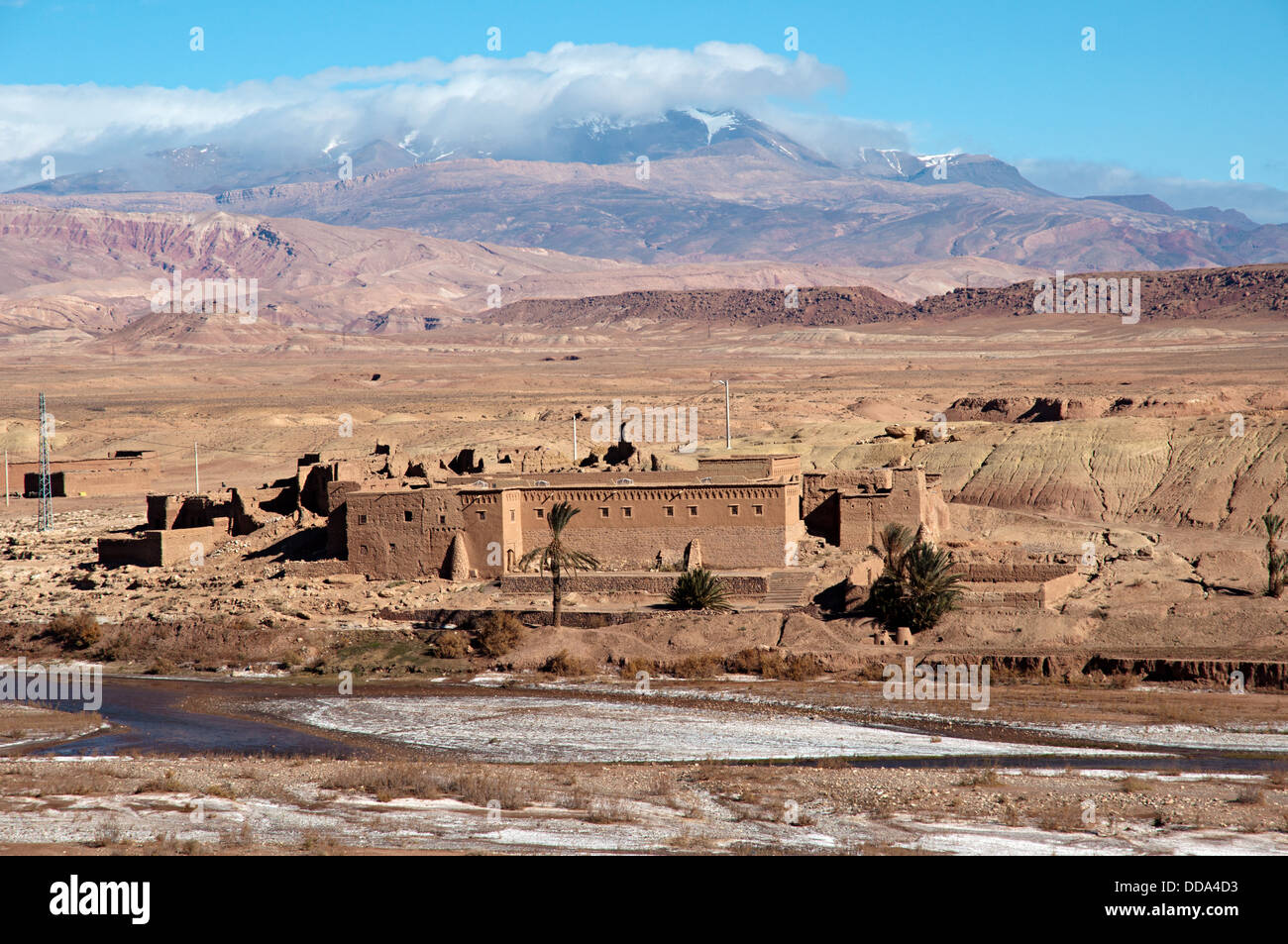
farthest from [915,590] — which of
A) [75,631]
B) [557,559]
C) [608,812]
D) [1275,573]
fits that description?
[75,631]

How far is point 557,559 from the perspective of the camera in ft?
103

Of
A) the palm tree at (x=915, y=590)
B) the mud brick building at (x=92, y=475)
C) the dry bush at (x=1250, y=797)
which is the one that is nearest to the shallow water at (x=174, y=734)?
the palm tree at (x=915, y=590)

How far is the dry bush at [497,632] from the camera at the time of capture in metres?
31.1

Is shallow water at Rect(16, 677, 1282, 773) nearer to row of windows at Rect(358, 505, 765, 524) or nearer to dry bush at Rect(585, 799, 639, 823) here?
dry bush at Rect(585, 799, 639, 823)

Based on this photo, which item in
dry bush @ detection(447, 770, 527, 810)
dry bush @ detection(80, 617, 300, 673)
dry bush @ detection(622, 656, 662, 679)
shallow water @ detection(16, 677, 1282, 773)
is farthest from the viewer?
dry bush @ detection(80, 617, 300, 673)

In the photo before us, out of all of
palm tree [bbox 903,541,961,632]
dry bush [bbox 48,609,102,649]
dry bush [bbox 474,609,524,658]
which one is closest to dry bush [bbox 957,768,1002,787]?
palm tree [bbox 903,541,961,632]

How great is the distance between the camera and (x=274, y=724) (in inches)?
1044

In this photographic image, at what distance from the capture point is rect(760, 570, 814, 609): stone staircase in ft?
105

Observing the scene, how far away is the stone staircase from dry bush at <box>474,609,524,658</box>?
5.45m

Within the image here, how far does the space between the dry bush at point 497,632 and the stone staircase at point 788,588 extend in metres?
5.45

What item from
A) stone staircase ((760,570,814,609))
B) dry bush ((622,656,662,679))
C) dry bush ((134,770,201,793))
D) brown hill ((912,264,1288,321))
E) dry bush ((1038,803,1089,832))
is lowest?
dry bush ((622,656,662,679))

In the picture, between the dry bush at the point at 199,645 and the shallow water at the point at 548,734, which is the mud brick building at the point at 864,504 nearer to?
the shallow water at the point at 548,734
